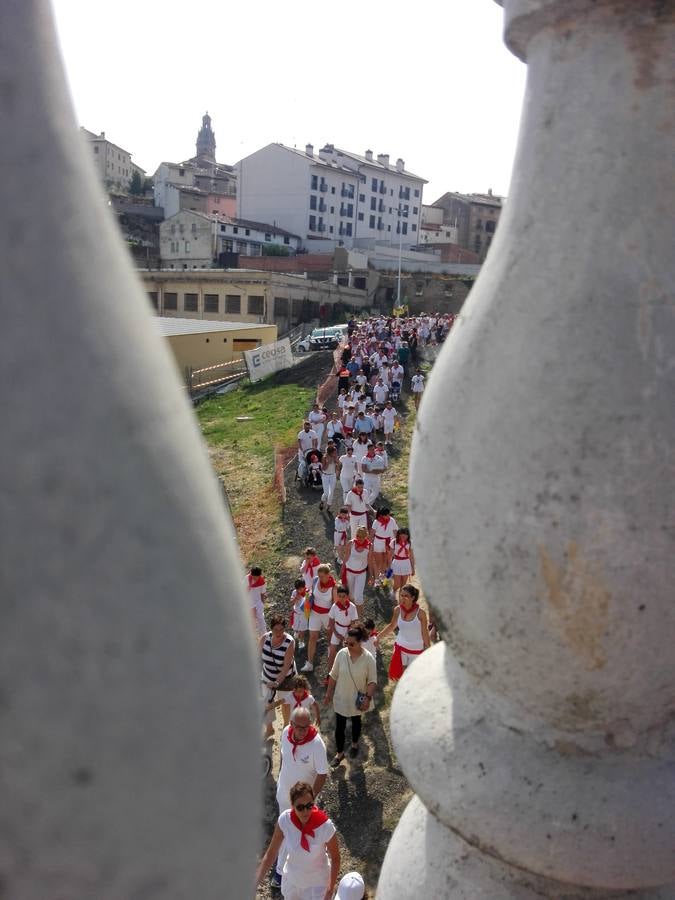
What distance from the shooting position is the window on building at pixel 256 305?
4934cm

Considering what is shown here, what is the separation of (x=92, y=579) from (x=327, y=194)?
74.5m

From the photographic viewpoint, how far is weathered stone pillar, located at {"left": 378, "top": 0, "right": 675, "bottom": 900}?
1.30m

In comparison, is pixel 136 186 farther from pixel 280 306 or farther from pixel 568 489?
pixel 568 489

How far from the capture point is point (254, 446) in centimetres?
2252

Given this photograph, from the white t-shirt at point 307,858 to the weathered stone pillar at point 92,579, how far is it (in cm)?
435

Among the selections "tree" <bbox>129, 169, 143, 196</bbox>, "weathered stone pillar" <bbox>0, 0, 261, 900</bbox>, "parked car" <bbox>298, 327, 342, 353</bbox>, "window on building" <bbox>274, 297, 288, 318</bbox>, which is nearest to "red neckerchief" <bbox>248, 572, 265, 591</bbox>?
"weathered stone pillar" <bbox>0, 0, 261, 900</bbox>

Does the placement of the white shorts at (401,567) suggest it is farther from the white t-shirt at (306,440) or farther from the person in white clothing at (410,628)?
the white t-shirt at (306,440)

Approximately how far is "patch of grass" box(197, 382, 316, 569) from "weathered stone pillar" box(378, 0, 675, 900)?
12.0 m

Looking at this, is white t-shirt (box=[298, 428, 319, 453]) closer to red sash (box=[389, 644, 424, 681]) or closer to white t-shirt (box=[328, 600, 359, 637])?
white t-shirt (box=[328, 600, 359, 637])

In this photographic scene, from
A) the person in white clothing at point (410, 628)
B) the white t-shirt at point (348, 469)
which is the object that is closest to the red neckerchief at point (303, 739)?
the person in white clothing at point (410, 628)

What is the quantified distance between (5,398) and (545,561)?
3.15 ft

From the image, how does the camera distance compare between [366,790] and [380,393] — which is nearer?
[366,790]

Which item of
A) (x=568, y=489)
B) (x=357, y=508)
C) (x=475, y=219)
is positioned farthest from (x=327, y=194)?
(x=568, y=489)

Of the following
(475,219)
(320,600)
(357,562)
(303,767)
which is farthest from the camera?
(475,219)
